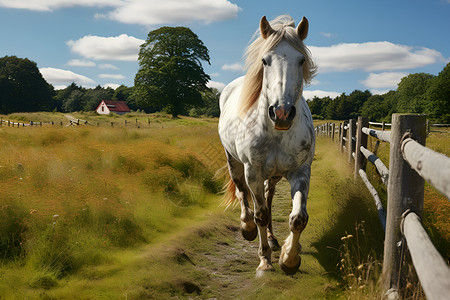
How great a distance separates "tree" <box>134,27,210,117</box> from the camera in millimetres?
40594

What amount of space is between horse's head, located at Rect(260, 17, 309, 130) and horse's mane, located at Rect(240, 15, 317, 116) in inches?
A: 0.4

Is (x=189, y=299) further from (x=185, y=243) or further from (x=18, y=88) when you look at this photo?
(x=18, y=88)

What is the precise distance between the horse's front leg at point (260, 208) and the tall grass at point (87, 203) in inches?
69.9

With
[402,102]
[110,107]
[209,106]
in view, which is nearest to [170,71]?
[209,106]

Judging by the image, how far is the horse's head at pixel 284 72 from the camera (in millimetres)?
2881

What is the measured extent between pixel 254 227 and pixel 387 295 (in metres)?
2.43

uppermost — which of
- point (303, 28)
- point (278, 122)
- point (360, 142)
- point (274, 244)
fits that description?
point (303, 28)

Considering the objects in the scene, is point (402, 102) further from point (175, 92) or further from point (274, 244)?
point (274, 244)

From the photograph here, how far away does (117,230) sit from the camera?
15.8 feet

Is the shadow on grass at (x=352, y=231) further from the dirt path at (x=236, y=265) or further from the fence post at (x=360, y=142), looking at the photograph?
the fence post at (x=360, y=142)

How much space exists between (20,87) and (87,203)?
7088cm

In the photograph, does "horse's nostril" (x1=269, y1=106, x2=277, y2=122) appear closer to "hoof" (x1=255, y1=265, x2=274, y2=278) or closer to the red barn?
"hoof" (x1=255, y1=265, x2=274, y2=278)

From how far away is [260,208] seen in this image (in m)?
3.99

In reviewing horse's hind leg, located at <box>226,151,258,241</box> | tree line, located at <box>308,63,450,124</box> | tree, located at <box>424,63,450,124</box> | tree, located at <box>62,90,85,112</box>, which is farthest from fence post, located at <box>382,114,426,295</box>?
tree, located at <box>62,90,85,112</box>
